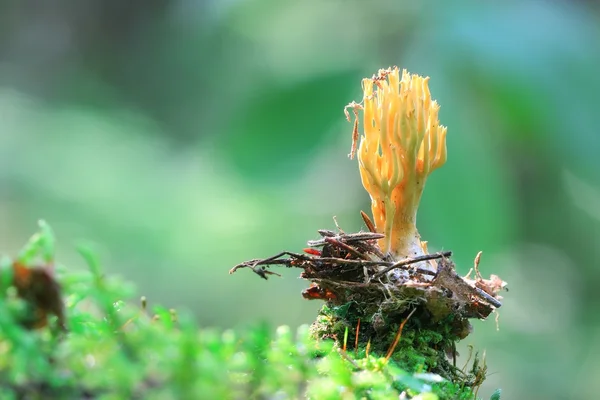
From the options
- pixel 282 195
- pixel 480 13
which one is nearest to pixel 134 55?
pixel 282 195

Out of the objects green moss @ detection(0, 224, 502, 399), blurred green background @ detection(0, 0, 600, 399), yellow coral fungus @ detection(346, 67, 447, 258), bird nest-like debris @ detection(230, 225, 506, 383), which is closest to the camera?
green moss @ detection(0, 224, 502, 399)

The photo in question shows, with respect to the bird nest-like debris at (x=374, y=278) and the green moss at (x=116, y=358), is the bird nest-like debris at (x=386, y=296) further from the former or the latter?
the green moss at (x=116, y=358)

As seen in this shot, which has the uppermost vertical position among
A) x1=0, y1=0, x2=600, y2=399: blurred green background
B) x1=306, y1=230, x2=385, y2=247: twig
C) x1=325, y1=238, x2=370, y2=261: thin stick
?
x1=0, y1=0, x2=600, y2=399: blurred green background

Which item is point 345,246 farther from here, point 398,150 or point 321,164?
point 321,164

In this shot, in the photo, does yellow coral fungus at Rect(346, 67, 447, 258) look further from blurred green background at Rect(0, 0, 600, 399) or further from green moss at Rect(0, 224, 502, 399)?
blurred green background at Rect(0, 0, 600, 399)

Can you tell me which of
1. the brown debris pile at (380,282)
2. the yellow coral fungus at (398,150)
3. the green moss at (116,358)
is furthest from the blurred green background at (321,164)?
the green moss at (116,358)

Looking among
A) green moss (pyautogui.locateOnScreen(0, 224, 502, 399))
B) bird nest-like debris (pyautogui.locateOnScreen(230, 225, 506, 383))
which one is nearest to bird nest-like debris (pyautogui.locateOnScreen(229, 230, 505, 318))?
bird nest-like debris (pyautogui.locateOnScreen(230, 225, 506, 383))

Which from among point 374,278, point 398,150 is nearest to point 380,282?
point 374,278
